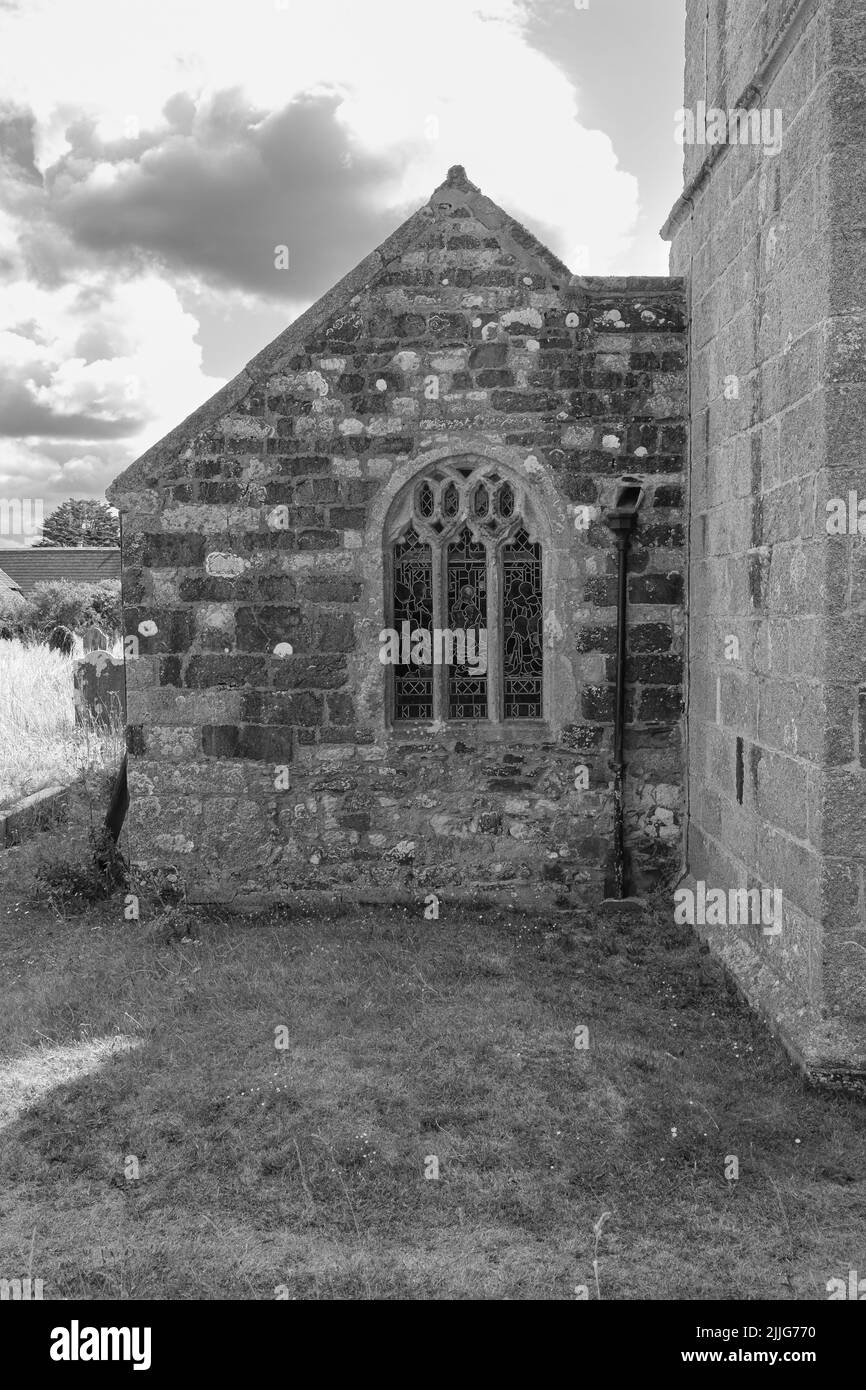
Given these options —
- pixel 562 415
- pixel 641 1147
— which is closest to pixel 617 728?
pixel 562 415

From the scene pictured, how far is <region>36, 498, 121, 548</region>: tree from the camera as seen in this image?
62062 millimetres

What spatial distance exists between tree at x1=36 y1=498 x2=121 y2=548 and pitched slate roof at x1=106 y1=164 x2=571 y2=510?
56467 millimetres

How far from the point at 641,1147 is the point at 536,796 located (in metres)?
3.39

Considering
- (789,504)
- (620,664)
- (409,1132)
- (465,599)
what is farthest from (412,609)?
(409,1132)

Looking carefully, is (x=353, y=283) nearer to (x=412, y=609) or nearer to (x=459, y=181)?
(x=459, y=181)

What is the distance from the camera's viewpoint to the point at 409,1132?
439 cm

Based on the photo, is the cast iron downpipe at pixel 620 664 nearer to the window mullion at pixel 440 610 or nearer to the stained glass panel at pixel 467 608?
the stained glass panel at pixel 467 608

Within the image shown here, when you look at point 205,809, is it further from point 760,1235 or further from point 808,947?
point 760,1235

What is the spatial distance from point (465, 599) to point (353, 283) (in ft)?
7.81

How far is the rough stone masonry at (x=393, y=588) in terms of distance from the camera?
23.8ft

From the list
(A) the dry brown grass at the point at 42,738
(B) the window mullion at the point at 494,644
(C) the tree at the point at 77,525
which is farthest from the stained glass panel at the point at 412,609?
(C) the tree at the point at 77,525

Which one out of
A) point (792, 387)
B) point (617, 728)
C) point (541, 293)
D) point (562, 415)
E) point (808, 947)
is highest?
point (541, 293)

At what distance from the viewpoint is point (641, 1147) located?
13.9 feet

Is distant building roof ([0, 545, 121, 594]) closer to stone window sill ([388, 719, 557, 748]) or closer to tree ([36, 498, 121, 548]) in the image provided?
tree ([36, 498, 121, 548])
